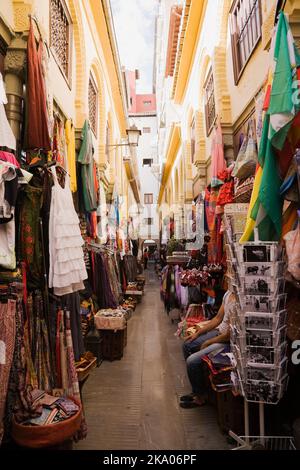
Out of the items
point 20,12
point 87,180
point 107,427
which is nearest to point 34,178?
point 20,12

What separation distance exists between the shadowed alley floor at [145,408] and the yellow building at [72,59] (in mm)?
3106

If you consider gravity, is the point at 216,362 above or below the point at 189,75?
below

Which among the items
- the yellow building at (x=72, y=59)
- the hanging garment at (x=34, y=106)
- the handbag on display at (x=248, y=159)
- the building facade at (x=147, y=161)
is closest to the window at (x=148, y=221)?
the building facade at (x=147, y=161)

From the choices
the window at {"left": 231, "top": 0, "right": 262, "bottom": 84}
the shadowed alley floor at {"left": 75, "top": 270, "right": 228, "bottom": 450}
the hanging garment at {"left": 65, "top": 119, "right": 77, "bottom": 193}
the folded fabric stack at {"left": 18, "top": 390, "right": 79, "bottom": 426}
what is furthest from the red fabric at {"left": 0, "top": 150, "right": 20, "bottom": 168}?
the window at {"left": 231, "top": 0, "right": 262, "bottom": 84}

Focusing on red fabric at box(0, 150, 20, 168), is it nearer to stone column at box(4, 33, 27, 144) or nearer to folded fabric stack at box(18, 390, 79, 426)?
stone column at box(4, 33, 27, 144)

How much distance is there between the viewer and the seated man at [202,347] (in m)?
3.36

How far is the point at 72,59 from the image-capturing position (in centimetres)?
553

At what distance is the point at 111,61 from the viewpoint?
867 centimetres

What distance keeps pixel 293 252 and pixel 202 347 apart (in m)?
1.98

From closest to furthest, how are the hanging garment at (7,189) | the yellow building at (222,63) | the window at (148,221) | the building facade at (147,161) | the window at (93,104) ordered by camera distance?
the hanging garment at (7,189) → the yellow building at (222,63) → the window at (93,104) → the window at (148,221) → the building facade at (147,161)

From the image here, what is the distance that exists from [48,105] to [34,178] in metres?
1.00

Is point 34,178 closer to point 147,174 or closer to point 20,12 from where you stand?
point 20,12

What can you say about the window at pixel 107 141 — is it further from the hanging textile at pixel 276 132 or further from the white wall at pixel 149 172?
the white wall at pixel 149 172

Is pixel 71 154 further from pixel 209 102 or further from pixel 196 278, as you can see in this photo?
pixel 209 102
